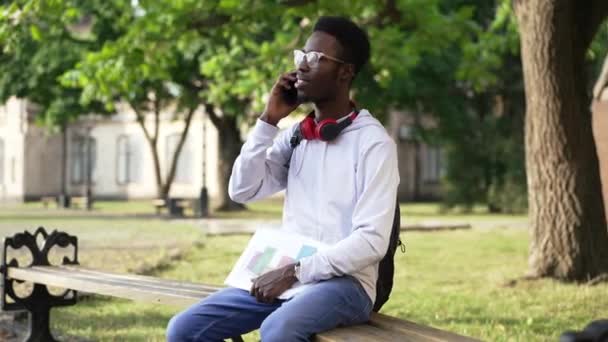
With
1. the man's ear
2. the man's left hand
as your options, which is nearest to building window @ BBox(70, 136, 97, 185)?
the man's ear

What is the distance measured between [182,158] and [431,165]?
1377 centimetres

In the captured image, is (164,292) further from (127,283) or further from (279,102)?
(279,102)

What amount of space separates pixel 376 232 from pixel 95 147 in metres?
55.6

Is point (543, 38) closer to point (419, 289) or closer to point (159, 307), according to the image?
point (419, 289)

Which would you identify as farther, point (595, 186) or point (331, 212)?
point (595, 186)

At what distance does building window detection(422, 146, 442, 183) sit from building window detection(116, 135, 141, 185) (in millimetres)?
16326

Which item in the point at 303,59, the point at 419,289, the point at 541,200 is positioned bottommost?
the point at 419,289

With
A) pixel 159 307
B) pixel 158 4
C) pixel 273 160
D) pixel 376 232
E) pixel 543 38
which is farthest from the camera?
pixel 158 4

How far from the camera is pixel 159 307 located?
8.62 m

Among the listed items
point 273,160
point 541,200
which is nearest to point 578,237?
point 541,200

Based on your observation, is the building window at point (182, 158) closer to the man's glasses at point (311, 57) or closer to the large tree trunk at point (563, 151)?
the large tree trunk at point (563, 151)

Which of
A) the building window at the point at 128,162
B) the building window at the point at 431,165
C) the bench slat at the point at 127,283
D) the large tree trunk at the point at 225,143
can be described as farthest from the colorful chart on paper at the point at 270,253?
the building window at the point at 128,162

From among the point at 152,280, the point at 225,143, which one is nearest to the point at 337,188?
the point at 152,280

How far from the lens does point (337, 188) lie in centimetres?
379
